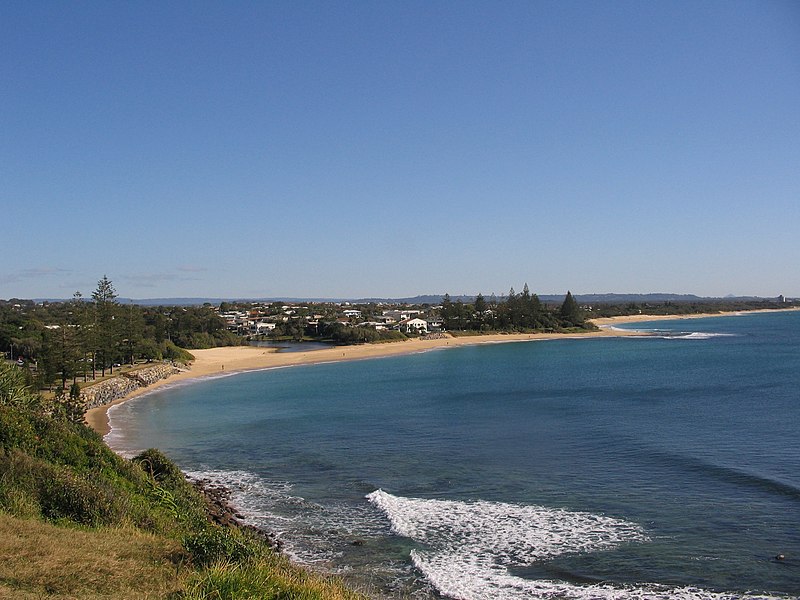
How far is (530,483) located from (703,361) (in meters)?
45.2

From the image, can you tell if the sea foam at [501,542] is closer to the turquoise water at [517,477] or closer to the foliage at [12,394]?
the turquoise water at [517,477]

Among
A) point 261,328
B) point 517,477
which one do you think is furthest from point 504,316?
point 517,477

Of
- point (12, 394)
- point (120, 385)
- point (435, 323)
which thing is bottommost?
point (120, 385)

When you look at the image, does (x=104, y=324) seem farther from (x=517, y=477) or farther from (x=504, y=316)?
(x=504, y=316)

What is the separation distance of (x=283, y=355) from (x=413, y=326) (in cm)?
3951

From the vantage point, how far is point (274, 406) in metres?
38.7

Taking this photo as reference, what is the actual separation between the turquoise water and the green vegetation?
12.9 feet

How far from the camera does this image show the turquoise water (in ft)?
45.1

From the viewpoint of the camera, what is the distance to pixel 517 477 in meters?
20.8

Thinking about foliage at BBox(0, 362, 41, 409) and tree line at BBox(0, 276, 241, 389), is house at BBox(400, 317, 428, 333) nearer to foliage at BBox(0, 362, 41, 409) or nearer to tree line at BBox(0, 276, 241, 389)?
tree line at BBox(0, 276, 241, 389)

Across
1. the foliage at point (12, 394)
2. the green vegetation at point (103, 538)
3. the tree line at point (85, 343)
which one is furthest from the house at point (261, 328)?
the green vegetation at point (103, 538)

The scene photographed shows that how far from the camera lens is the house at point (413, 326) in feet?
359

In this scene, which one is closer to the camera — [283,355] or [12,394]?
[12,394]

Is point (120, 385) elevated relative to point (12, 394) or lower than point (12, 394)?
lower
